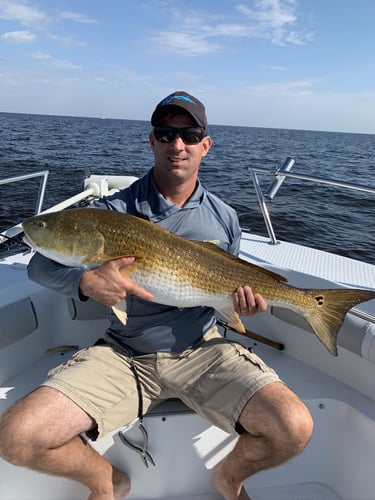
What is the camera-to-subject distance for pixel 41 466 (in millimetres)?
2244

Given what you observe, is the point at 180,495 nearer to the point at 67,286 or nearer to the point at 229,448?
the point at 229,448

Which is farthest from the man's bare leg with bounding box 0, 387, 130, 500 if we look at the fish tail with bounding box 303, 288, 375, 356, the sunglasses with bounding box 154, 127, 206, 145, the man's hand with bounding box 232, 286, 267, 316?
the sunglasses with bounding box 154, 127, 206, 145

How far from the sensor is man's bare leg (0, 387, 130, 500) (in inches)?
84.5

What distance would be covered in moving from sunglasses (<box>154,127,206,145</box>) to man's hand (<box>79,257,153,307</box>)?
974 mm

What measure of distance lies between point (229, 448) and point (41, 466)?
1.27 metres

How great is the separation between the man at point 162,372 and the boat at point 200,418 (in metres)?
0.21

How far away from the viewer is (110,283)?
2369 mm

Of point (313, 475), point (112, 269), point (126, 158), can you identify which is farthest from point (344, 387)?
point (126, 158)

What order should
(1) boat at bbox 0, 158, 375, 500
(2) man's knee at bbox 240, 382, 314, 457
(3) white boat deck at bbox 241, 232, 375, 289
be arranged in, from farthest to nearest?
(3) white boat deck at bbox 241, 232, 375, 289, (1) boat at bbox 0, 158, 375, 500, (2) man's knee at bbox 240, 382, 314, 457

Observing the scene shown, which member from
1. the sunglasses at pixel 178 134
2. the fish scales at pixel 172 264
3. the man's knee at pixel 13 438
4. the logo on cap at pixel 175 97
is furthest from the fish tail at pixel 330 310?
the man's knee at pixel 13 438

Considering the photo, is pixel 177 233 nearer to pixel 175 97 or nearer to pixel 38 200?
pixel 175 97

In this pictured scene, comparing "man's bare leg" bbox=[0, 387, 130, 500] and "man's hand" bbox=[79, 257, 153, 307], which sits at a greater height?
"man's hand" bbox=[79, 257, 153, 307]

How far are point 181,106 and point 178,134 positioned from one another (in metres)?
0.18

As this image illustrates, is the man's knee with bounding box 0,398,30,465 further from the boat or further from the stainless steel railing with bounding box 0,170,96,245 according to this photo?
the stainless steel railing with bounding box 0,170,96,245
